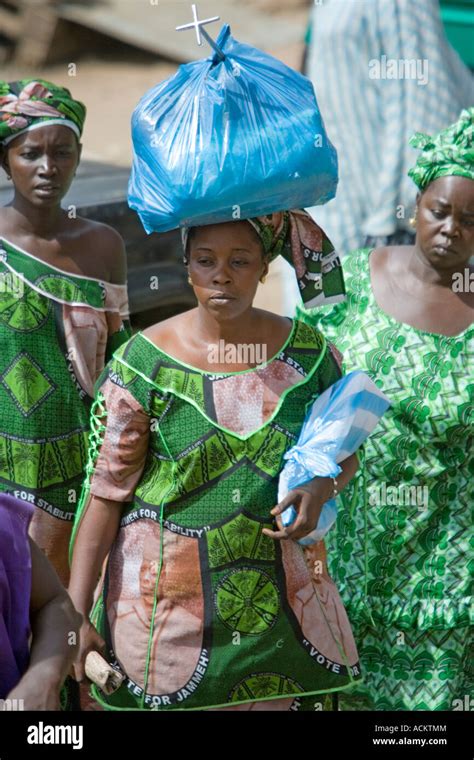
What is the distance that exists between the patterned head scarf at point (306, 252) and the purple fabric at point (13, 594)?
3.45 ft

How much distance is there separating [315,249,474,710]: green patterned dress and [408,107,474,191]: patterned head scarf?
36cm

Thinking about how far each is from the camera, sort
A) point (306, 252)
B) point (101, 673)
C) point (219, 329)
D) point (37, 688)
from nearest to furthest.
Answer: point (37, 688) < point (101, 673) < point (219, 329) < point (306, 252)

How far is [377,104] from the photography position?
25.5 feet

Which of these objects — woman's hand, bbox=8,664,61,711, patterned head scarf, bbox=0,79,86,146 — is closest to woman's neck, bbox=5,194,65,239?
patterned head scarf, bbox=0,79,86,146

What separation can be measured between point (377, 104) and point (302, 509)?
4.35 metres

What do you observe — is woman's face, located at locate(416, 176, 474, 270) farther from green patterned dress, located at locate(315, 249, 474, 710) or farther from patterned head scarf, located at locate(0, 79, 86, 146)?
patterned head scarf, located at locate(0, 79, 86, 146)

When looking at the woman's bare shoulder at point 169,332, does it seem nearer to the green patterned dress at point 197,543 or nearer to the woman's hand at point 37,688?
the green patterned dress at point 197,543

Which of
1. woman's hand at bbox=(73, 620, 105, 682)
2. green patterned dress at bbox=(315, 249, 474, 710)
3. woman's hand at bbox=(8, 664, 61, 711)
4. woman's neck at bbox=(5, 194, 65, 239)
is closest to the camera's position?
Result: woman's hand at bbox=(8, 664, 61, 711)

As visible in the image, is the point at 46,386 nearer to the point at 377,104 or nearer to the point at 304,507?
the point at 304,507

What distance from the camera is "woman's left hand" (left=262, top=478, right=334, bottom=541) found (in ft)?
12.6

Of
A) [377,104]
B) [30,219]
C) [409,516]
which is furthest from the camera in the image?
[377,104]

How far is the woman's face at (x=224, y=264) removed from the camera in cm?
386

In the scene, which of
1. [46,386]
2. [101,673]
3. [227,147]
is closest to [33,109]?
[46,386]

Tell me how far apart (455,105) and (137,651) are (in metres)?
4.74
